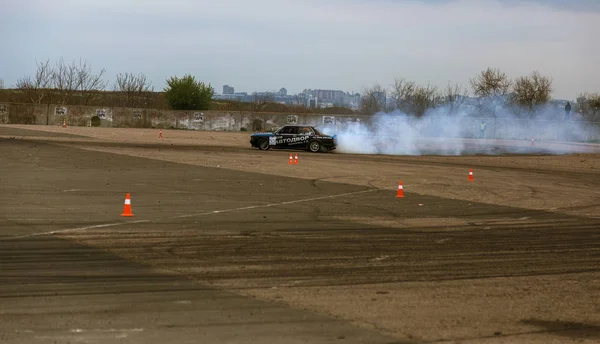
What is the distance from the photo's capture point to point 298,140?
39.8m

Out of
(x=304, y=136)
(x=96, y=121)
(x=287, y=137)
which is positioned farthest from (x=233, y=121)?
(x=304, y=136)

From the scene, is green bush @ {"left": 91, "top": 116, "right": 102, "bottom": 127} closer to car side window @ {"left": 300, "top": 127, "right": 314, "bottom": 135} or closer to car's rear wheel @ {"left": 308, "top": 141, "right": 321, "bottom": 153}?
car side window @ {"left": 300, "top": 127, "right": 314, "bottom": 135}

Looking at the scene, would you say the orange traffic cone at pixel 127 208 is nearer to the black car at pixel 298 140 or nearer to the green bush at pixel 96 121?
the black car at pixel 298 140

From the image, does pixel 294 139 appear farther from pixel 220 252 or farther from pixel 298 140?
pixel 220 252

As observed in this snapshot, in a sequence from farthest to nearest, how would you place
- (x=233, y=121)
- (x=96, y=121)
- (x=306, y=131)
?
1. (x=233, y=121)
2. (x=96, y=121)
3. (x=306, y=131)

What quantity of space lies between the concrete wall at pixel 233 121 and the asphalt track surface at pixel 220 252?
40.1 metres

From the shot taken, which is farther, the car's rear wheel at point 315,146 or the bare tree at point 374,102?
the bare tree at point 374,102

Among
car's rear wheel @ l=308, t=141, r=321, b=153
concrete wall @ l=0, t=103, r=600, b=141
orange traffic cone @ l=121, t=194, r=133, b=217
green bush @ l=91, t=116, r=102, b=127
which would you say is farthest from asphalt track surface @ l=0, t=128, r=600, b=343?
green bush @ l=91, t=116, r=102, b=127

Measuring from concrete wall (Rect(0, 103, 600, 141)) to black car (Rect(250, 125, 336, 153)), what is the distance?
65.8 feet

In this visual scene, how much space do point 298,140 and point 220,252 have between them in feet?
92.5

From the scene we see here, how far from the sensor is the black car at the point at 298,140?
130 ft

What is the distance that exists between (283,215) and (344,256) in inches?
192

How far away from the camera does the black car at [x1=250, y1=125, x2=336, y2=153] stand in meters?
39.7

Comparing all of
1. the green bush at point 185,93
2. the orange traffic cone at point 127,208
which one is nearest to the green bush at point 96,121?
the green bush at point 185,93
